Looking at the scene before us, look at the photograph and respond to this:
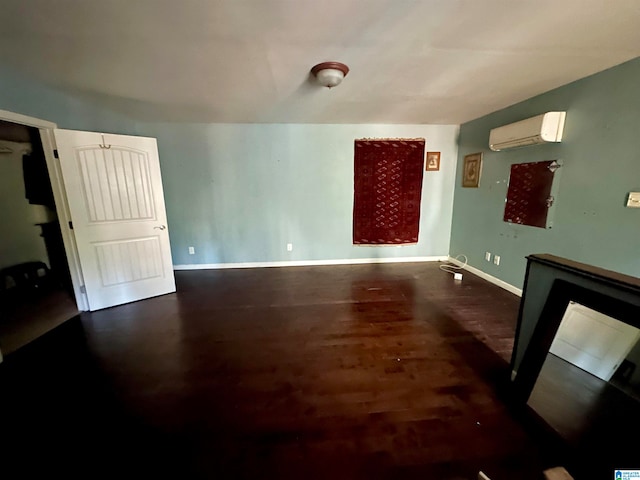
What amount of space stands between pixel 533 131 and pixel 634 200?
3.38ft

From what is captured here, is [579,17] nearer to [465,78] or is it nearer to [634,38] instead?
[634,38]

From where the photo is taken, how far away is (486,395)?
169 cm

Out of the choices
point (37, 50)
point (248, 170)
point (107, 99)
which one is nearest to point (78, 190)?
point (107, 99)

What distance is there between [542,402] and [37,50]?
4.08 meters

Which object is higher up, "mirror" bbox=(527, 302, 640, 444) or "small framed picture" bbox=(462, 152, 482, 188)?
"small framed picture" bbox=(462, 152, 482, 188)

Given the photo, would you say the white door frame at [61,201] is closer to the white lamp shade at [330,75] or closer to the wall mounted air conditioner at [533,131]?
the white lamp shade at [330,75]

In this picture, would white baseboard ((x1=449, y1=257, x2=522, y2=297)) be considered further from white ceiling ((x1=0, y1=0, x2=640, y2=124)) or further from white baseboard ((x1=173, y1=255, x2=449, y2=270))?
white ceiling ((x1=0, y1=0, x2=640, y2=124))

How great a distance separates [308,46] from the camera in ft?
5.87

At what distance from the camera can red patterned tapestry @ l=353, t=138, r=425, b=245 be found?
412 centimetres

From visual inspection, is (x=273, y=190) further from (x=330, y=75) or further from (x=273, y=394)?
(x=273, y=394)

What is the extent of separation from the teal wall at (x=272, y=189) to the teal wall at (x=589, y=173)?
1.17 m

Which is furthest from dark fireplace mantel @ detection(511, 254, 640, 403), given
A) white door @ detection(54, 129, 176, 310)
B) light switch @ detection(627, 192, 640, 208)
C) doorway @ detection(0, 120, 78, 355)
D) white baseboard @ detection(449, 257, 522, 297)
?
doorway @ detection(0, 120, 78, 355)

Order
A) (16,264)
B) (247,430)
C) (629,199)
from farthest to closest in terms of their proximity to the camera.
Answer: (16,264)
(629,199)
(247,430)

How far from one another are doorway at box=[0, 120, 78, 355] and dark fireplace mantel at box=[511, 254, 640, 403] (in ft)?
13.8
